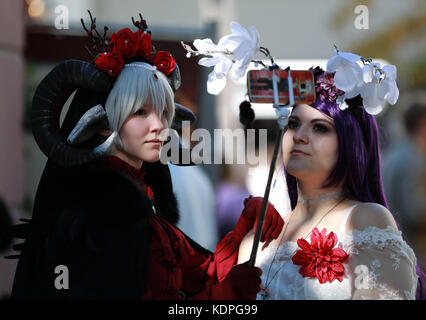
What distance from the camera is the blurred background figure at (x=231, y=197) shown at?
345cm

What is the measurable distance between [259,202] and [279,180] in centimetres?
23

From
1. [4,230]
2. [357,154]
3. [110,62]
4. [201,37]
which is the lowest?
[4,230]

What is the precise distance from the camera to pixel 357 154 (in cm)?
203

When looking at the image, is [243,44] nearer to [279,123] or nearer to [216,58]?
[216,58]

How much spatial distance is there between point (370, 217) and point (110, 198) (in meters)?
0.78

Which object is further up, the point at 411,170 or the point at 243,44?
the point at 411,170

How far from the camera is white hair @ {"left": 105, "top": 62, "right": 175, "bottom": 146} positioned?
1942mm

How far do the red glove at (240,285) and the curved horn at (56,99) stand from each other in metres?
0.55

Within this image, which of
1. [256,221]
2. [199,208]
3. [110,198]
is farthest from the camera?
[199,208]

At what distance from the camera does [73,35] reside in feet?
11.3

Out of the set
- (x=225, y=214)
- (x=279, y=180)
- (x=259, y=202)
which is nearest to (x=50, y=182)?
(x=259, y=202)

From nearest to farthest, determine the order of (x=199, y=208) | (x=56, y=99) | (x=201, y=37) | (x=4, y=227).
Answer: (x=56, y=99) < (x=4, y=227) < (x=199, y=208) < (x=201, y=37)

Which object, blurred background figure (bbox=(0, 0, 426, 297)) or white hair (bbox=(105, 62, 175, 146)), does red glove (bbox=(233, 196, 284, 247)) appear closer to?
blurred background figure (bbox=(0, 0, 426, 297))

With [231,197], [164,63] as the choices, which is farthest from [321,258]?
[231,197]
